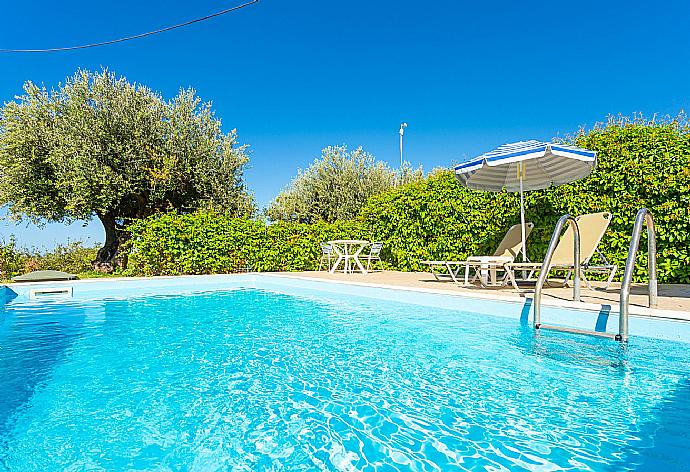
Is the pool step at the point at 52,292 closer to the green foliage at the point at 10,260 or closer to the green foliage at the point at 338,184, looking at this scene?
the green foliage at the point at 10,260

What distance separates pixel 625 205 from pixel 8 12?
14.8m

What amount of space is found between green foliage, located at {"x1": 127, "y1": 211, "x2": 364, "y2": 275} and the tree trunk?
12.2ft

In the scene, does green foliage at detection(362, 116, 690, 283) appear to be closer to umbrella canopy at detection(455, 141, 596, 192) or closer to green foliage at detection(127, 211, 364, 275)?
umbrella canopy at detection(455, 141, 596, 192)

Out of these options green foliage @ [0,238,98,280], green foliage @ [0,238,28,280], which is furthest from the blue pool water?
green foliage @ [0,238,98,280]

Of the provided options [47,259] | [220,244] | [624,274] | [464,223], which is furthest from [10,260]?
[624,274]

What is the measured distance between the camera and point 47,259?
Result: 13.1 metres

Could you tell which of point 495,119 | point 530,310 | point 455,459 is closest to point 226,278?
point 530,310

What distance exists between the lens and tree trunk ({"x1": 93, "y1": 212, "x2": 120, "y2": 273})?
1432 cm

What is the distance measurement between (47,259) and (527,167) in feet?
43.9

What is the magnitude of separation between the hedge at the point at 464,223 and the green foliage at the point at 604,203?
2 cm

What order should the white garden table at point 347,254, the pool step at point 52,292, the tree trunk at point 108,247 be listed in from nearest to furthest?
the pool step at point 52,292, the white garden table at point 347,254, the tree trunk at point 108,247

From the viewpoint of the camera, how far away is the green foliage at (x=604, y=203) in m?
6.75

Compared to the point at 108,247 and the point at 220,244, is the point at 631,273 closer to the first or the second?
the point at 220,244

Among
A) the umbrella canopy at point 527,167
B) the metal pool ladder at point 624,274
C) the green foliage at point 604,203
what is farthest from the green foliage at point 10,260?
the metal pool ladder at point 624,274
